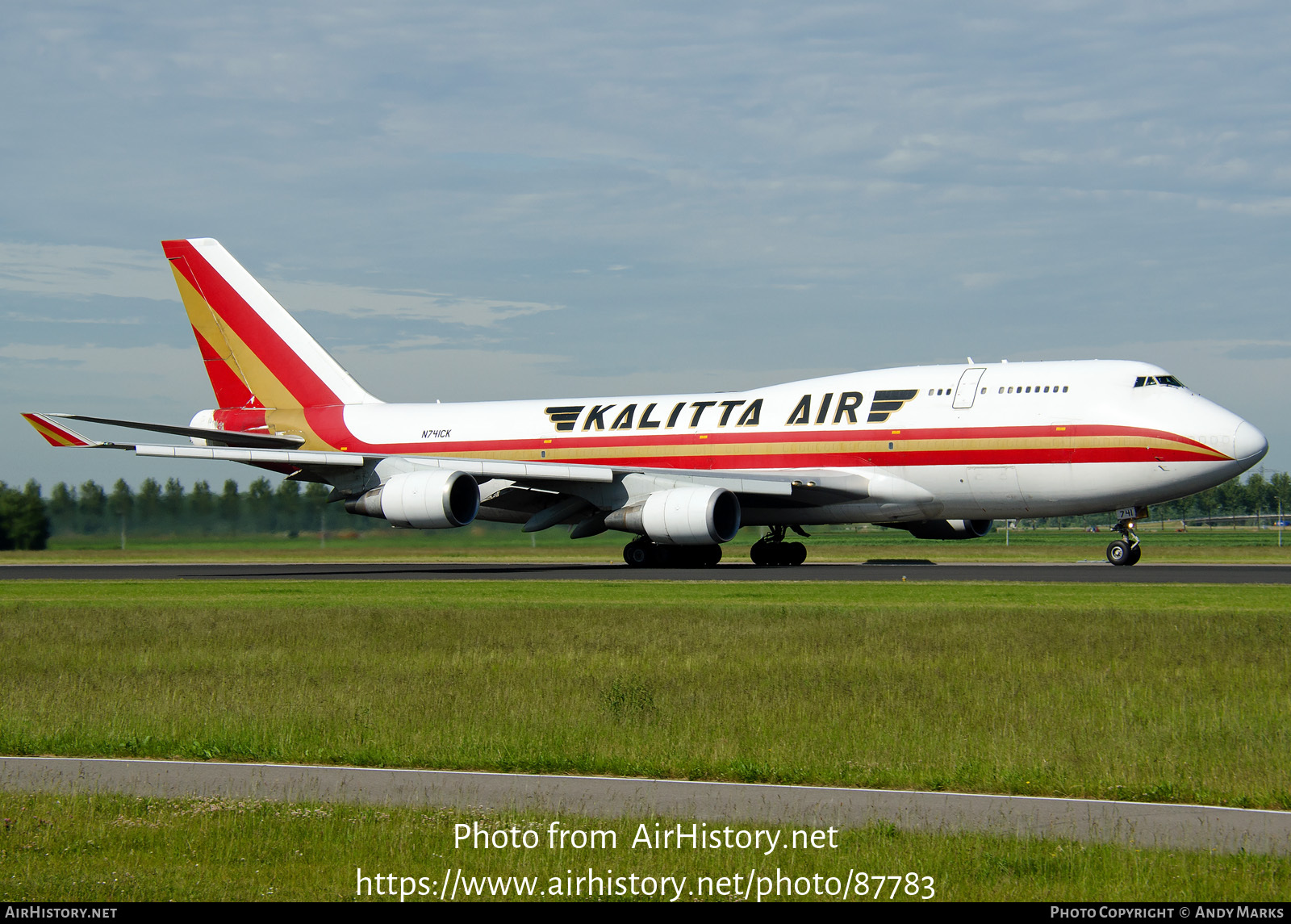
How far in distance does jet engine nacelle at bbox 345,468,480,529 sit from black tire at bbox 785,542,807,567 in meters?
9.71

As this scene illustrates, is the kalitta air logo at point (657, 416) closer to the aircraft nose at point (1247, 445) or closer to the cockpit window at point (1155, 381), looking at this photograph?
the cockpit window at point (1155, 381)

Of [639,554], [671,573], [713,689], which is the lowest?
[713,689]

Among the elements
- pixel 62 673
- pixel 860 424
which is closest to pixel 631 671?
pixel 62 673

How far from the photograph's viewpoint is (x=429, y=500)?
3422 cm

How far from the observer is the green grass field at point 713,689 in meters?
10.1

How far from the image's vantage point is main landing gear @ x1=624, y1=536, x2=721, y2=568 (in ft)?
123

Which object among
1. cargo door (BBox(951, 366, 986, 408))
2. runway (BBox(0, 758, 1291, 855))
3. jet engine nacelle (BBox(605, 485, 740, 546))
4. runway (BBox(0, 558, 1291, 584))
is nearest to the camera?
runway (BBox(0, 758, 1291, 855))

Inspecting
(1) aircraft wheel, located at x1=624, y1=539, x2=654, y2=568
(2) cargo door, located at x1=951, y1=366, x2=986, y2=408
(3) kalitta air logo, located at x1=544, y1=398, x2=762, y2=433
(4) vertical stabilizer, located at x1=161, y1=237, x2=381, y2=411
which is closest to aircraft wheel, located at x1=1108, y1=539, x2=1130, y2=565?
(2) cargo door, located at x1=951, y1=366, x2=986, y2=408

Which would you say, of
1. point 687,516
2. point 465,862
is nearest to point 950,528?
point 687,516

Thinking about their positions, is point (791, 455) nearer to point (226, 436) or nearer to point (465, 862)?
point (226, 436)

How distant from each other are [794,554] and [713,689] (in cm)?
2559

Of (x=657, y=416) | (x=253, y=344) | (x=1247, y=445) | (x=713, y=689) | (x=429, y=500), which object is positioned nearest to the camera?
(x=713, y=689)

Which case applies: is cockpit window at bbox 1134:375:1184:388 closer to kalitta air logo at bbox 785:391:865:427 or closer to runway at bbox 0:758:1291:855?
kalitta air logo at bbox 785:391:865:427

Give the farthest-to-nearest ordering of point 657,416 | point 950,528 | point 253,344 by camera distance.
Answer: point 253,344 → point 657,416 → point 950,528
